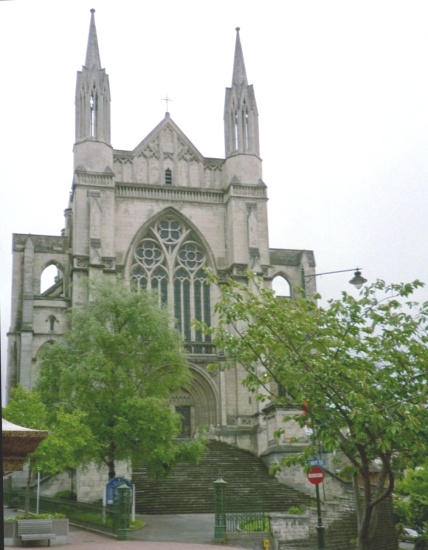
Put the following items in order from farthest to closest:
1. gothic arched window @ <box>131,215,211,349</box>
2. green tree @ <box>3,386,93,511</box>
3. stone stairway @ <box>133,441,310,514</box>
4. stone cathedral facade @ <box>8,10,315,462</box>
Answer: gothic arched window @ <box>131,215,211,349</box>, stone cathedral facade @ <box>8,10,315,462</box>, stone stairway @ <box>133,441,310,514</box>, green tree @ <box>3,386,93,511</box>

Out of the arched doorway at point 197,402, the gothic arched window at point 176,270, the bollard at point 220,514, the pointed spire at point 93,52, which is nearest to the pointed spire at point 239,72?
the pointed spire at point 93,52

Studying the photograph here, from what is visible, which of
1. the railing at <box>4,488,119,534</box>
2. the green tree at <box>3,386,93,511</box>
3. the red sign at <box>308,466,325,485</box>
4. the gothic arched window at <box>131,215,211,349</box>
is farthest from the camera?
the gothic arched window at <box>131,215,211,349</box>

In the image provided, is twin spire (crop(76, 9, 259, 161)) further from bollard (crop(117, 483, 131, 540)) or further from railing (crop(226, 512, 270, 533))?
railing (crop(226, 512, 270, 533))

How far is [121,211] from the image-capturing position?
149 ft

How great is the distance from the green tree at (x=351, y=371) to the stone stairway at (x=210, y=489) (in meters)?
11.2

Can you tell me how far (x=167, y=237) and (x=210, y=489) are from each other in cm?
1714

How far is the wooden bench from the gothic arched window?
78.7ft

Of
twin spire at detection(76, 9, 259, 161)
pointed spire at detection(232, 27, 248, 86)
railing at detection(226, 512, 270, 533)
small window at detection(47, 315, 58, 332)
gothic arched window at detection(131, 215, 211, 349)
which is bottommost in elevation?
railing at detection(226, 512, 270, 533)

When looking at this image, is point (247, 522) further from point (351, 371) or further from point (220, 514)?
point (351, 371)

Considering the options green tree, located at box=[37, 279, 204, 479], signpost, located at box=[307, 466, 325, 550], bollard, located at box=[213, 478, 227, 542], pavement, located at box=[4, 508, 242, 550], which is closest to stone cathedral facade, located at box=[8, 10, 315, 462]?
green tree, located at box=[37, 279, 204, 479]

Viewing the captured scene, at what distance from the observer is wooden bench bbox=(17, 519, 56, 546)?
20781 millimetres

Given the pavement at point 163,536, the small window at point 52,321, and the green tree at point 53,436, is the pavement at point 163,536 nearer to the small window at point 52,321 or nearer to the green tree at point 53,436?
the green tree at point 53,436

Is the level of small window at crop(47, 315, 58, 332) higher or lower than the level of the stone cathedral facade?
lower

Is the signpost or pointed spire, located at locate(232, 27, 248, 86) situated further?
pointed spire, located at locate(232, 27, 248, 86)
